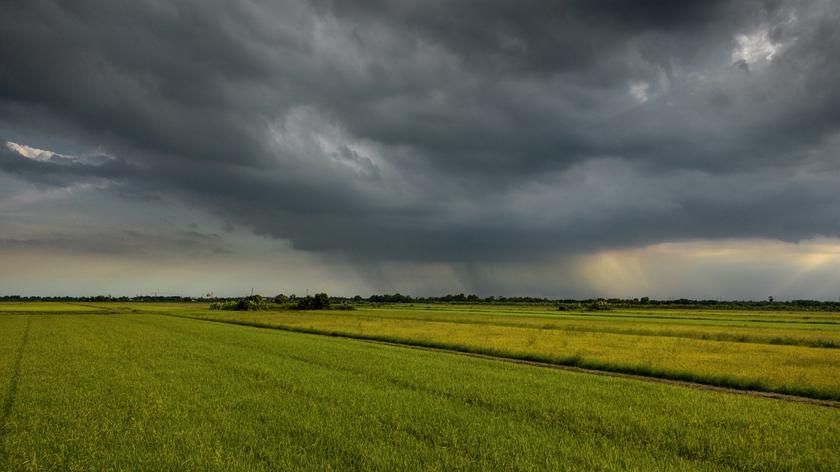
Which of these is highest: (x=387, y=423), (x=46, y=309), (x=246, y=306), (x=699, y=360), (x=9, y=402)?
(x=246, y=306)

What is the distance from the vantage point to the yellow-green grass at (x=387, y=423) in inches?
337

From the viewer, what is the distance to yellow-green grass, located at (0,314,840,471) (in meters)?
8.56

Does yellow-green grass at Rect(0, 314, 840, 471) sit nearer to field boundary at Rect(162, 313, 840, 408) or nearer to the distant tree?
field boundary at Rect(162, 313, 840, 408)

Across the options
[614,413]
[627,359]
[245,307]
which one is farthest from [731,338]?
[245,307]

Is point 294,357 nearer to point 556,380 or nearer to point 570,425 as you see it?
point 556,380

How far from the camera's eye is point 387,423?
36.0ft

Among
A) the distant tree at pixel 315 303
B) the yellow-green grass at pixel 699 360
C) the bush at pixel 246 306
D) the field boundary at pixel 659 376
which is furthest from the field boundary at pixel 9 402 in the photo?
the distant tree at pixel 315 303

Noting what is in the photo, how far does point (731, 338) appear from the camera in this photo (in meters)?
41.9

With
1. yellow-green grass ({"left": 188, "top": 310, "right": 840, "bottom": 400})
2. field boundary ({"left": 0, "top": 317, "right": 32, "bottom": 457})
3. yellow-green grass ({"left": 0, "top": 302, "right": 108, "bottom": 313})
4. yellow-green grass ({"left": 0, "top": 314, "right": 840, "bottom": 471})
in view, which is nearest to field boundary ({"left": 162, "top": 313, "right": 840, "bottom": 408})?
yellow-green grass ({"left": 188, "top": 310, "right": 840, "bottom": 400})

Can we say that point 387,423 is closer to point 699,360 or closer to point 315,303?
point 699,360

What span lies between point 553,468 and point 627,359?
2013 cm

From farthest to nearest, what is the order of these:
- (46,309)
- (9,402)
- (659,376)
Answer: (46,309) < (659,376) < (9,402)

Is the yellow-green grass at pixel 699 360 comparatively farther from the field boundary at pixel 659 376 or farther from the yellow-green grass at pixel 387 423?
the yellow-green grass at pixel 387 423

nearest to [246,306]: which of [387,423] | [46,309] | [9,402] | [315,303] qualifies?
[315,303]
